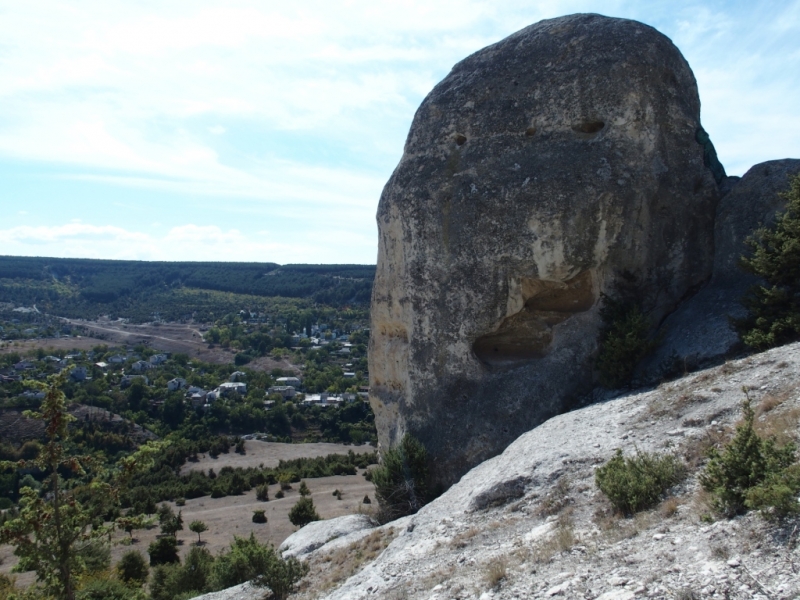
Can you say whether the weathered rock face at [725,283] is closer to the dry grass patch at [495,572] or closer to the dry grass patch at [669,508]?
the dry grass patch at [669,508]

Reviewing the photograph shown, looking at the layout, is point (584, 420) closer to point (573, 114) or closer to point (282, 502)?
point (573, 114)

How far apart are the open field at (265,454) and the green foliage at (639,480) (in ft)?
126

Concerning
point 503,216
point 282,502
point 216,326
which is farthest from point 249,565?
point 216,326

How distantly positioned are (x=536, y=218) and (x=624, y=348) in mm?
2761

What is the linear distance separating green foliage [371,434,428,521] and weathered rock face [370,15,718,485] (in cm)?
37

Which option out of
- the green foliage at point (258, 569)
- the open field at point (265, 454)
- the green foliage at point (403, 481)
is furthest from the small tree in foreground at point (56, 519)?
the open field at point (265, 454)

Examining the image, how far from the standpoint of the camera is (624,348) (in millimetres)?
10992

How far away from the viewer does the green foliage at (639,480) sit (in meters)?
6.02

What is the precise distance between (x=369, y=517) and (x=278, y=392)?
53.7 meters

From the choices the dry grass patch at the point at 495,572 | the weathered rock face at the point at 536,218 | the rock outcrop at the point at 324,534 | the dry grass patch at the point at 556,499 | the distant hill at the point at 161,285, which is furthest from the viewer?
the distant hill at the point at 161,285

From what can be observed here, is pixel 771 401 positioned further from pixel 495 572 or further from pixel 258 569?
pixel 258 569

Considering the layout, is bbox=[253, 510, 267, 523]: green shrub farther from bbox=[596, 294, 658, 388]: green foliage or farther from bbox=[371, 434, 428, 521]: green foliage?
bbox=[596, 294, 658, 388]: green foliage

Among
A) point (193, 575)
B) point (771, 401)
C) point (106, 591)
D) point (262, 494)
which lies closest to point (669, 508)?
point (771, 401)

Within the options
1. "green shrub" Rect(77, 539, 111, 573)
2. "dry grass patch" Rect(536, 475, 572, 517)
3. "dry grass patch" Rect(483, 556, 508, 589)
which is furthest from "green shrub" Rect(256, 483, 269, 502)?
"dry grass patch" Rect(483, 556, 508, 589)
